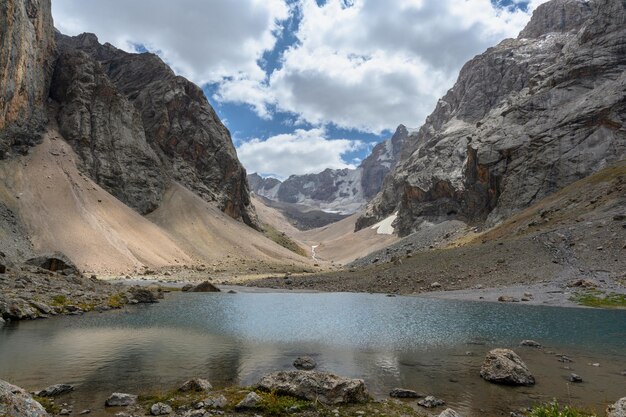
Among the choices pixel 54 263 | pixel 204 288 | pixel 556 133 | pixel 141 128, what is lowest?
pixel 204 288

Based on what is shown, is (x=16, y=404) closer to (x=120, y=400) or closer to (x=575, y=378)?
(x=120, y=400)

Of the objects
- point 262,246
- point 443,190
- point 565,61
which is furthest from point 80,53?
point 565,61

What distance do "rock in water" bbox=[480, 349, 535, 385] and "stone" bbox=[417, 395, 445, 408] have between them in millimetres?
4298

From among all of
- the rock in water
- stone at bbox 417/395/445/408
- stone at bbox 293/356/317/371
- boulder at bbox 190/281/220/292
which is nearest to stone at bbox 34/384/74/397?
stone at bbox 293/356/317/371

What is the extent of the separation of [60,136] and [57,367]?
423 feet

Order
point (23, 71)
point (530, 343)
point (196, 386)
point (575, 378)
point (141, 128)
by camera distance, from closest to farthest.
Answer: point (196, 386), point (575, 378), point (530, 343), point (23, 71), point (141, 128)

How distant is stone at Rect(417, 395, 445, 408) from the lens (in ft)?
52.6

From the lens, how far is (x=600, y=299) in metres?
46.6

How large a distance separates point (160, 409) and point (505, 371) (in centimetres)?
1422

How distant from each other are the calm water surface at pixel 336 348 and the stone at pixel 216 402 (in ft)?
10.6

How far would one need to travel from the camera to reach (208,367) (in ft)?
71.2

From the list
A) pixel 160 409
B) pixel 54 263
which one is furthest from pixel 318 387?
pixel 54 263

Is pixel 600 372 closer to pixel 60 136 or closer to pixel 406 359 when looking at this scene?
pixel 406 359

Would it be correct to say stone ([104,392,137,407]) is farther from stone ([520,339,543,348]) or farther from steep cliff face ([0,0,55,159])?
steep cliff face ([0,0,55,159])
